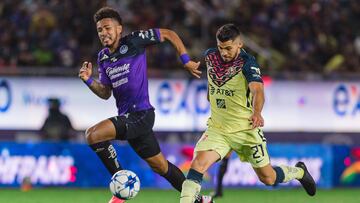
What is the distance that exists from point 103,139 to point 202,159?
107cm

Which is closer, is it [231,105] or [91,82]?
[231,105]

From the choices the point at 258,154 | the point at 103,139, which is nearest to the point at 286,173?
the point at 258,154

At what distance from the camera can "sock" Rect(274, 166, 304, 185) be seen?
35.1ft

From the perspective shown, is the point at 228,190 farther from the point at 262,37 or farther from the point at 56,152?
the point at 262,37

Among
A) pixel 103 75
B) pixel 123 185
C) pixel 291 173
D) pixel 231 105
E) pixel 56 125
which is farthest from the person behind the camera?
pixel 56 125

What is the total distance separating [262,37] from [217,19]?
105cm

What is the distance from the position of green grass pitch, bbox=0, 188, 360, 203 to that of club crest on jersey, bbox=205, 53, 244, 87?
3.22 meters

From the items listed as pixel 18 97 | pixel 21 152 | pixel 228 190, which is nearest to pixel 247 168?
pixel 228 190

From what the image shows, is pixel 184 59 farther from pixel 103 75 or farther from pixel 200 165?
pixel 200 165

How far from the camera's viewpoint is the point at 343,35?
2152 cm

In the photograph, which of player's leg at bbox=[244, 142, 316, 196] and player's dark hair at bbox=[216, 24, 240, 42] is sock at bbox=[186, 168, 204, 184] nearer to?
player's leg at bbox=[244, 142, 316, 196]

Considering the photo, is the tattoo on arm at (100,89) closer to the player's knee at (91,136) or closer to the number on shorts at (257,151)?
the player's knee at (91,136)

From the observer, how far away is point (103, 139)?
1010 centimetres

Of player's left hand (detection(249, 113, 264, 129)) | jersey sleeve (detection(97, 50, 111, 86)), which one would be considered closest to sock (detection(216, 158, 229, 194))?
jersey sleeve (detection(97, 50, 111, 86))
